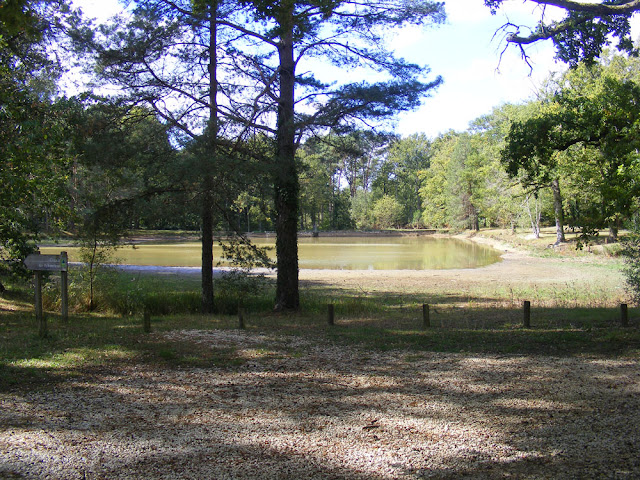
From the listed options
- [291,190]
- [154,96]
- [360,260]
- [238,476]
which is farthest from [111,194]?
[360,260]

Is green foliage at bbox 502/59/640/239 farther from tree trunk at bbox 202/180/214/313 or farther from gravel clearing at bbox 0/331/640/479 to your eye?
tree trunk at bbox 202/180/214/313

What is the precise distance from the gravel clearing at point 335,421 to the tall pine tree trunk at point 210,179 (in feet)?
15.9

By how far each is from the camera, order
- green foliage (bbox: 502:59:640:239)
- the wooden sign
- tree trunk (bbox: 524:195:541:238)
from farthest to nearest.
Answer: tree trunk (bbox: 524:195:541:238)
the wooden sign
green foliage (bbox: 502:59:640:239)

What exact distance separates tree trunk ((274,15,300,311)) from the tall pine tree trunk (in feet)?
4.78

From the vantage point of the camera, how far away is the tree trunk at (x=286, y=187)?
11.6m

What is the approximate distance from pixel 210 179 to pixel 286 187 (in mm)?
2096

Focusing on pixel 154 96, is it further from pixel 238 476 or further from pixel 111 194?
pixel 238 476

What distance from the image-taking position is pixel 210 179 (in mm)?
10406

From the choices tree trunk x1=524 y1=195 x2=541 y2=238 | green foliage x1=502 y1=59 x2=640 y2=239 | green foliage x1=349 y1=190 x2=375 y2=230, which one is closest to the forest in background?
green foliage x1=502 y1=59 x2=640 y2=239

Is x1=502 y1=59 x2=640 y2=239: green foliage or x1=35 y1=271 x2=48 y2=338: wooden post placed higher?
x1=502 y1=59 x2=640 y2=239: green foliage

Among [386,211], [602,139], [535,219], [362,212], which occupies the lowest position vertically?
[535,219]

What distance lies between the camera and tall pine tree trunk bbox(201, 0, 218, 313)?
1047 centimetres

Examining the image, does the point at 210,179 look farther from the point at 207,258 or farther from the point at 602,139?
the point at 602,139

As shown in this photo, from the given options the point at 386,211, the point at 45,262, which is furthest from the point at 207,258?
the point at 386,211
